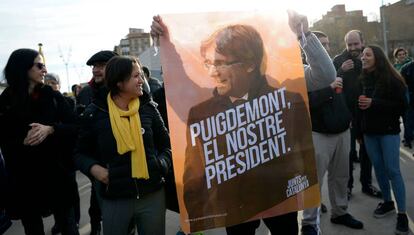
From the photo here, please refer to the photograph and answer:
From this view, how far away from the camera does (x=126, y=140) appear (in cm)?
241

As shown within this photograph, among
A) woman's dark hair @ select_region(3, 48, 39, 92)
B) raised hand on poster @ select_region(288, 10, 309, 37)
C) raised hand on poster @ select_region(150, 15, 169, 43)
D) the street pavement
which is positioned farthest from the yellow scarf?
the street pavement

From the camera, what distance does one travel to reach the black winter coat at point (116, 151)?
244 cm

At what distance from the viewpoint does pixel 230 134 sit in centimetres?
222

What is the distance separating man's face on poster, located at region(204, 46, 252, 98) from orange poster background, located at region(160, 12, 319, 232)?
43 millimetres

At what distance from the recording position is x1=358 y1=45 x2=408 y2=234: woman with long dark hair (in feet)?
13.0

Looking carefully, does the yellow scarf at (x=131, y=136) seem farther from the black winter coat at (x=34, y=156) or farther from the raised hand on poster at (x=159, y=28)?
the black winter coat at (x=34, y=156)

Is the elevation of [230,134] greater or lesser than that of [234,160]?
greater

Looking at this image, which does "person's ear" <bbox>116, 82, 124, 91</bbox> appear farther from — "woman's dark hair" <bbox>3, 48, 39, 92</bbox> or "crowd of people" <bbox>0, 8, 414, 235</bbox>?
"woman's dark hair" <bbox>3, 48, 39, 92</bbox>

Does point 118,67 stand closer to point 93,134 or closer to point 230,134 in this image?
point 93,134

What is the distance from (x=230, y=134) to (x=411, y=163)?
546cm

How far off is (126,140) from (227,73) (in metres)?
0.72

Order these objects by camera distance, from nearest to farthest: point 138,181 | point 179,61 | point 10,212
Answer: point 179,61 < point 138,181 < point 10,212

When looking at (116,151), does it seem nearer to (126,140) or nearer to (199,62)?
(126,140)

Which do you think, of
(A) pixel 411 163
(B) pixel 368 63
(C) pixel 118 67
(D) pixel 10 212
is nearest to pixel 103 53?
(C) pixel 118 67
